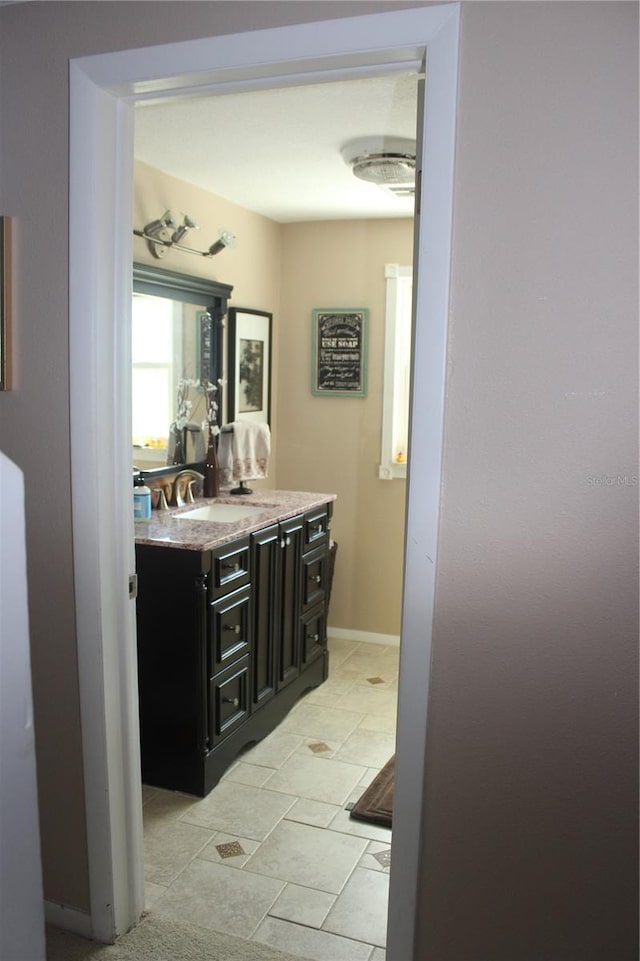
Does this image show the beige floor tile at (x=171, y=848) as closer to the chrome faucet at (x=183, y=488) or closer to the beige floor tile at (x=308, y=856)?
the beige floor tile at (x=308, y=856)

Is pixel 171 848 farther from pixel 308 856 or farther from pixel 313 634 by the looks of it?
pixel 313 634

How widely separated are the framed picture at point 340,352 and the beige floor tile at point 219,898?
2.72 metres

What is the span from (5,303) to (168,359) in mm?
1674

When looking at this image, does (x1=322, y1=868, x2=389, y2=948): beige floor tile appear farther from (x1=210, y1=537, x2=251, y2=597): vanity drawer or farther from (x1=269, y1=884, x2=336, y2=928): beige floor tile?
(x1=210, y1=537, x2=251, y2=597): vanity drawer

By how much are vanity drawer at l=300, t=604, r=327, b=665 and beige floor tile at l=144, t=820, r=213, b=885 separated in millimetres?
1155

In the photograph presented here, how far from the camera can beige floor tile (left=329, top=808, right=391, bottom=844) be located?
8.76 feet

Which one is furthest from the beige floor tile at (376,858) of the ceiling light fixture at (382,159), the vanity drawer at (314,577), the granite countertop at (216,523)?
the ceiling light fixture at (382,159)

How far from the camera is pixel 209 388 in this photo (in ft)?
12.9

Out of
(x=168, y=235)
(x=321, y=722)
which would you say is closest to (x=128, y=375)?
(x=168, y=235)

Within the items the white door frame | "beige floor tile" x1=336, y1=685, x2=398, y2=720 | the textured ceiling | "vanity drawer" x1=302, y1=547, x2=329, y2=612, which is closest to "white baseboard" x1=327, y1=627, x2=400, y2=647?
"beige floor tile" x1=336, y1=685, x2=398, y2=720

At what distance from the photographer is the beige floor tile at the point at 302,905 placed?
223cm

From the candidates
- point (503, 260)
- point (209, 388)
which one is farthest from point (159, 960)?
point (209, 388)

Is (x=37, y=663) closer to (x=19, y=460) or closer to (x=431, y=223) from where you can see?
(x=19, y=460)

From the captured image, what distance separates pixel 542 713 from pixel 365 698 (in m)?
2.32
